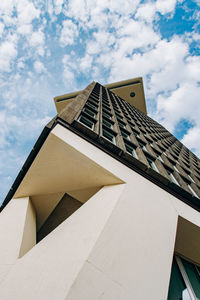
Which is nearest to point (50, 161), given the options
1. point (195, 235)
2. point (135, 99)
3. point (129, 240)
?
point (129, 240)

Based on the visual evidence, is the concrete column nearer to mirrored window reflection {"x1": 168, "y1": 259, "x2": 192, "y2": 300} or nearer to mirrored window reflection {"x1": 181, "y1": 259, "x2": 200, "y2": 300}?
mirrored window reflection {"x1": 168, "y1": 259, "x2": 192, "y2": 300}

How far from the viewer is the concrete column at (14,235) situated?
3318 millimetres

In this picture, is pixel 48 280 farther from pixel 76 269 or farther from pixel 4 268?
pixel 4 268

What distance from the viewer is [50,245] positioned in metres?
3.08

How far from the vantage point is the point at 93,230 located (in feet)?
10.1

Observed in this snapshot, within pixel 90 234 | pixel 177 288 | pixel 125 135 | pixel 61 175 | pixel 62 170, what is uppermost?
pixel 125 135

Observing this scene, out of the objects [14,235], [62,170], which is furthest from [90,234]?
[62,170]

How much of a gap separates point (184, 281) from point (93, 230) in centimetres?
361

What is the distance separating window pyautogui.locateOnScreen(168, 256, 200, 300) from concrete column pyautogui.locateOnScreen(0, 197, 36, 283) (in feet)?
12.3

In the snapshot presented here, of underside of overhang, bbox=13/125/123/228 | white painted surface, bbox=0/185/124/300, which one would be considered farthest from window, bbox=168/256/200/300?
underside of overhang, bbox=13/125/123/228

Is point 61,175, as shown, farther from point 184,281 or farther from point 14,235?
point 184,281

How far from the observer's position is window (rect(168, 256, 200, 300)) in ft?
13.8

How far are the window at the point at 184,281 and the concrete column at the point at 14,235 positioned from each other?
3735mm

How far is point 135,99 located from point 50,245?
42.2 metres
